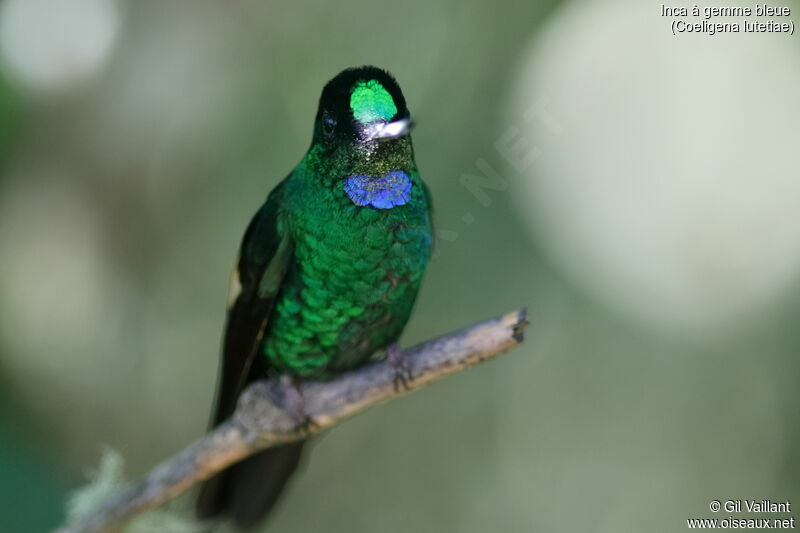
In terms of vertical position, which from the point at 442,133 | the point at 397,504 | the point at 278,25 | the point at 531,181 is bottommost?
the point at 397,504

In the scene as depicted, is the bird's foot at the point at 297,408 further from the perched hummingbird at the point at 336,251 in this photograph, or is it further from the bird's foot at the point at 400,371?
the bird's foot at the point at 400,371

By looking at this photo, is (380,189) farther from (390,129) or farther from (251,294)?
(251,294)

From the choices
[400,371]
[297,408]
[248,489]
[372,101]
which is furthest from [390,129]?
[248,489]

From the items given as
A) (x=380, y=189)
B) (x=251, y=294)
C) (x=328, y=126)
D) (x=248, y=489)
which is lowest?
(x=248, y=489)

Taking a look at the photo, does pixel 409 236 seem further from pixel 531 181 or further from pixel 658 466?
pixel 658 466

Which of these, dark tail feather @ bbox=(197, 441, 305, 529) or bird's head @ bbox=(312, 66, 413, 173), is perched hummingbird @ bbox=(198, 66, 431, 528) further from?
dark tail feather @ bbox=(197, 441, 305, 529)

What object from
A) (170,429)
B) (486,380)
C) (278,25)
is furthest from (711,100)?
(170,429)
